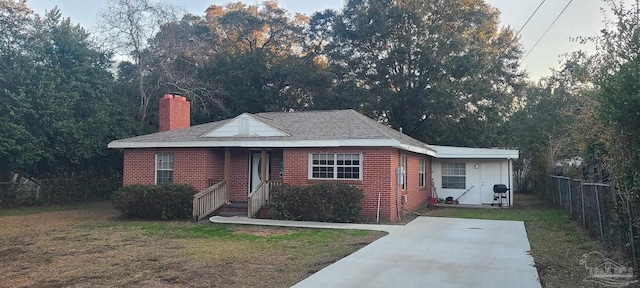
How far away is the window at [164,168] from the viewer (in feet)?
54.1

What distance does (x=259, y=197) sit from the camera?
14.8 metres

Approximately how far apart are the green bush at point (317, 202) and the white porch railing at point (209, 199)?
2093 millimetres

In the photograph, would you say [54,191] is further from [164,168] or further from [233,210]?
[233,210]

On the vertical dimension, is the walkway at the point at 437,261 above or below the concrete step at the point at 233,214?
below

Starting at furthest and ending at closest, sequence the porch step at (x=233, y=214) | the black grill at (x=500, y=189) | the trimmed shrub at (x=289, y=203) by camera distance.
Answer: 1. the black grill at (x=500, y=189)
2. the porch step at (x=233, y=214)
3. the trimmed shrub at (x=289, y=203)

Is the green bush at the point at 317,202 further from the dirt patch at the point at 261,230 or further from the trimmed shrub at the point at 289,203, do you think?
the dirt patch at the point at 261,230

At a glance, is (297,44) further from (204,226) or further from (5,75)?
(204,226)

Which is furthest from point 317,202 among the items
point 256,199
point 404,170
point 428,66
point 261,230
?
point 428,66

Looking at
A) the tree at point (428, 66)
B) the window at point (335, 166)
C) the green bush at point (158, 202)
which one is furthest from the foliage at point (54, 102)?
the tree at point (428, 66)

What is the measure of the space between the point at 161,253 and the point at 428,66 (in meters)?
22.3

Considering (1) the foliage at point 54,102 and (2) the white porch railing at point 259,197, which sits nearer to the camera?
(2) the white porch railing at point 259,197

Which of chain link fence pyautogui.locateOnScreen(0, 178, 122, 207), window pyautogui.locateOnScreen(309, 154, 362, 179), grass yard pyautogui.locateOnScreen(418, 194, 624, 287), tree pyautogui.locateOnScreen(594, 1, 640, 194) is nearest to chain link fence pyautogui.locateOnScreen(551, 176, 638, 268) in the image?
grass yard pyautogui.locateOnScreen(418, 194, 624, 287)

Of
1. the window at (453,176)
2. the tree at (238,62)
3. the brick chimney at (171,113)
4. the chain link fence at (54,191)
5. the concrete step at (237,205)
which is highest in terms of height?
the tree at (238,62)

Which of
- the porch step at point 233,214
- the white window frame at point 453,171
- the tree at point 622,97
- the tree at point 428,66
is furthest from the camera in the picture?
the tree at point 428,66
